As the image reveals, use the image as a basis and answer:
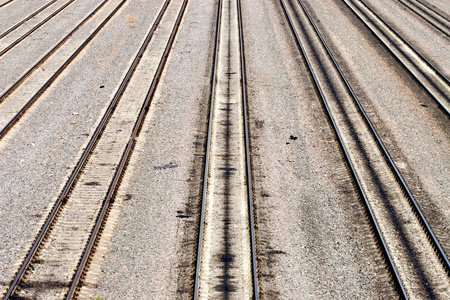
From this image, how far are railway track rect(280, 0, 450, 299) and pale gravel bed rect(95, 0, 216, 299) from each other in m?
3.84

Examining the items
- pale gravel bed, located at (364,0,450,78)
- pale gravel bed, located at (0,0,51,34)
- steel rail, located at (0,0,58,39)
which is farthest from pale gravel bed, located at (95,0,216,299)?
pale gravel bed, located at (0,0,51,34)

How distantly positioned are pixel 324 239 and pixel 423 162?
4.16 m

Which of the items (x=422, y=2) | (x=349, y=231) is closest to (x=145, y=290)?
(x=349, y=231)

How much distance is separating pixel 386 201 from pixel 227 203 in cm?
359

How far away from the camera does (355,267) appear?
7723 mm

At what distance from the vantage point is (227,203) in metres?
9.20

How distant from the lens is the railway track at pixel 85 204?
7.29 meters

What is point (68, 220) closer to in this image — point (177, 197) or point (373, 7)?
point (177, 197)

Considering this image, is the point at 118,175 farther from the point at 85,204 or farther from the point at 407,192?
the point at 407,192

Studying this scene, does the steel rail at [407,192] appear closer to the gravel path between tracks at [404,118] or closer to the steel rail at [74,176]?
the gravel path between tracks at [404,118]

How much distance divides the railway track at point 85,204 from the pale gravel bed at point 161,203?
0.36 metres

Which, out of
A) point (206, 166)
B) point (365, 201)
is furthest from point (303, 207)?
point (206, 166)

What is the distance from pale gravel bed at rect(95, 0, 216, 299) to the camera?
7.39 metres

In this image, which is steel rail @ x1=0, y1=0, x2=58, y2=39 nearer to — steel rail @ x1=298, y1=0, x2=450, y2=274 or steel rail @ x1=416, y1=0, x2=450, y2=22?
steel rail @ x1=298, y1=0, x2=450, y2=274
